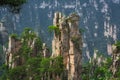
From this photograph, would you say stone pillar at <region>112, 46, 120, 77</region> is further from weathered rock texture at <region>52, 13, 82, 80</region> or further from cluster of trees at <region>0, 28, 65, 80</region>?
cluster of trees at <region>0, 28, 65, 80</region>

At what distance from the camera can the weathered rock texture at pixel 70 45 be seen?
7462 cm

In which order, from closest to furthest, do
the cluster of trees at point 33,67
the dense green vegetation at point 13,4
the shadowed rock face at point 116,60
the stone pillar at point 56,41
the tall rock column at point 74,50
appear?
the dense green vegetation at point 13,4 → the cluster of trees at point 33,67 → the tall rock column at point 74,50 → the stone pillar at point 56,41 → the shadowed rock face at point 116,60

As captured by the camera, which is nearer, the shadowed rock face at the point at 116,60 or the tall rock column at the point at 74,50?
the tall rock column at the point at 74,50

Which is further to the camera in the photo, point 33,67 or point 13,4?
point 33,67

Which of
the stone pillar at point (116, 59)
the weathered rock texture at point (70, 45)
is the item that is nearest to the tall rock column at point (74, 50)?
the weathered rock texture at point (70, 45)

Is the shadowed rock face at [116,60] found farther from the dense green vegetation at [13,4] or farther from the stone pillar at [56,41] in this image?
the dense green vegetation at [13,4]

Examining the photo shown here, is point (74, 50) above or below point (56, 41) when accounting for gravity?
below

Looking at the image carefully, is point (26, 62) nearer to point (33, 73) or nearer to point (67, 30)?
point (33, 73)

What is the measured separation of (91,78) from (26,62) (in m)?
12.4

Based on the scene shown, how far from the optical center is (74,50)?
7531cm

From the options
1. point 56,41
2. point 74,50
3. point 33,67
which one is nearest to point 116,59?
point 74,50

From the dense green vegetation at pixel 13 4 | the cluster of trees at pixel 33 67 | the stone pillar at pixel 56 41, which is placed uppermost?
the dense green vegetation at pixel 13 4

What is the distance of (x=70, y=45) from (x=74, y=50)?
139 cm

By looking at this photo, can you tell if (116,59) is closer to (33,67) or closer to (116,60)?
(116,60)
